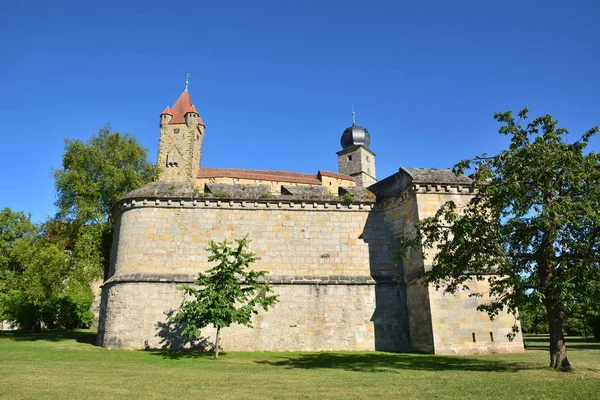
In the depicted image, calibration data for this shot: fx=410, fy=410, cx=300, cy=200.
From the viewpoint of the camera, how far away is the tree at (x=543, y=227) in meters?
9.80

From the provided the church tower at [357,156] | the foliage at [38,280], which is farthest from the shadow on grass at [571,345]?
the church tower at [357,156]

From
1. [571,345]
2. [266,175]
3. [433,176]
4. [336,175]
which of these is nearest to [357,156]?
[336,175]

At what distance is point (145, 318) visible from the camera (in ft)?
51.7

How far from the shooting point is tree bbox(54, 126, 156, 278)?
21.1 metres

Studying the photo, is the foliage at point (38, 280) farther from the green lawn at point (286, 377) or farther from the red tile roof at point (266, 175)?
the red tile roof at point (266, 175)

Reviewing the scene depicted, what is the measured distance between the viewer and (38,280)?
64.7 ft

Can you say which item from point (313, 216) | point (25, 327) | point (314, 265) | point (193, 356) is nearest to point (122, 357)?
point (193, 356)

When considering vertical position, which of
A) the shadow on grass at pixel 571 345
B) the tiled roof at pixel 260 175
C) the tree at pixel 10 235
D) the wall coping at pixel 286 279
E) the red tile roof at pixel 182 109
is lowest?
the shadow on grass at pixel 571 345

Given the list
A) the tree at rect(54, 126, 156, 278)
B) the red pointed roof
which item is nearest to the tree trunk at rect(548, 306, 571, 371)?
the tree at rect(54, 126, 156, 278)

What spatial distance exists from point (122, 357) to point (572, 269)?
13124mm

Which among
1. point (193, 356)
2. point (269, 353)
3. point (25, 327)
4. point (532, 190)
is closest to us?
point (532, 190)

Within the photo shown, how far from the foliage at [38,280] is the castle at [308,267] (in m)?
4.28

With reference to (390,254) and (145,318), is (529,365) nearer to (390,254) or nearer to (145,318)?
(390,254)

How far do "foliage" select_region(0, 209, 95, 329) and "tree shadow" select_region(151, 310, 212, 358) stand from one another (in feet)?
21.0
